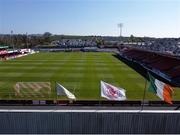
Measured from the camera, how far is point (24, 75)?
1640 inches

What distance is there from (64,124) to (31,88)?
1724 centimetres

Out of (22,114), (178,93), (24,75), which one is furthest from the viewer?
(24,75)

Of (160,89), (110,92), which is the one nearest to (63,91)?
(110,92)

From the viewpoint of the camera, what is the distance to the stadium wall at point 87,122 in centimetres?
1044

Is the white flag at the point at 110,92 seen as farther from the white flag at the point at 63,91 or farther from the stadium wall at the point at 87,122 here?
the stadium wall at the point at 87,122

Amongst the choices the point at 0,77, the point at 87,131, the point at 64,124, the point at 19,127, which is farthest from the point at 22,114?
the point at 0,77

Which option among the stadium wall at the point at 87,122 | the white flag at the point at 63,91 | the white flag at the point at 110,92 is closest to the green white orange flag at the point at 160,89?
the white flag at the point at 110,92

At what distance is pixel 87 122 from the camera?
420 inches

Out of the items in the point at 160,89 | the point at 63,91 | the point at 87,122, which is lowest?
the point at 63,91

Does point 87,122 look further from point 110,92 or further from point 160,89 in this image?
point 110,92

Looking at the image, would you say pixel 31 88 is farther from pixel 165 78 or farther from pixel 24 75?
pixel 165 78

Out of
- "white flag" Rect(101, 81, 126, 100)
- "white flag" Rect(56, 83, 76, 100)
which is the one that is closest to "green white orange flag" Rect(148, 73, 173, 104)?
"white flag" Rect(101, 81, 126, 100)

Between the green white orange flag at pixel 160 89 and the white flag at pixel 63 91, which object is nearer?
Result: the green white orange flag at pixel 160 89

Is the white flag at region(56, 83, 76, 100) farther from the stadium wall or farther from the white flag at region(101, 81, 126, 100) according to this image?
the stadium wall
